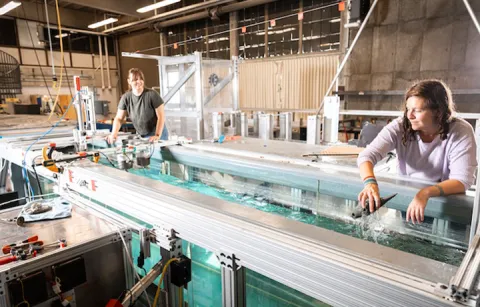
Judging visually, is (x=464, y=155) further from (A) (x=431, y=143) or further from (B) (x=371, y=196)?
(B) (x=371, y=196)

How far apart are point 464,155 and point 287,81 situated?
235 inches

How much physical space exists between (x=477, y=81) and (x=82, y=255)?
5710 millimetres

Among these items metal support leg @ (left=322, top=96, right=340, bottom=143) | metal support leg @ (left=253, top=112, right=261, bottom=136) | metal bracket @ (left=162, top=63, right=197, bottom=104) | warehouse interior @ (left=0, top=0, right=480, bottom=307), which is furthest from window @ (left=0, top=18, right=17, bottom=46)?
metal support leg @ (left=322, top=96, right=340, bottom=143)

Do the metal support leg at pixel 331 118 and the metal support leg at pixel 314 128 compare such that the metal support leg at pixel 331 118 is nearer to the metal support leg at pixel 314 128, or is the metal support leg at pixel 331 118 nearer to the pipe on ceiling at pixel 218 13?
the metal support leg at pixel 314 128

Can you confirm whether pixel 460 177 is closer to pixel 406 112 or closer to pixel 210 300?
pixel 406 112

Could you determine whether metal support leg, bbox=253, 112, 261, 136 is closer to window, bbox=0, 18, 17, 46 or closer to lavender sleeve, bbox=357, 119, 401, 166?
lavender sleeve, bbox=357, 119, 401, 166

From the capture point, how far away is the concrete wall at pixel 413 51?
4.76m

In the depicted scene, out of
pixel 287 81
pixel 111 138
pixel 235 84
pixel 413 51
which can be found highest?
pixel 413 51

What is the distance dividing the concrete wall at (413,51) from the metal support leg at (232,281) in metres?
5.26

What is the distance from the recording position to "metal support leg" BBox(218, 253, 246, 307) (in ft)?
3.22

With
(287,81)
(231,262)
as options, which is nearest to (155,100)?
(231,262)

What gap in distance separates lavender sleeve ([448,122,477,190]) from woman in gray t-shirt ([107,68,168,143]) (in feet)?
7.51

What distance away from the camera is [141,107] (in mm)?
2977

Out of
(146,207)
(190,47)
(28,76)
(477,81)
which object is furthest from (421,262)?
(28,76)
